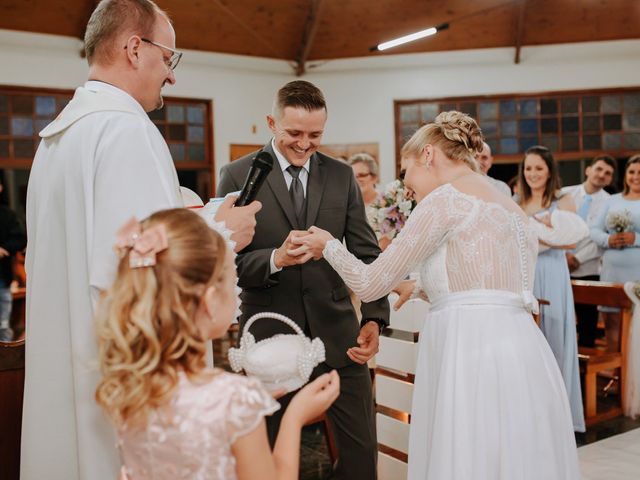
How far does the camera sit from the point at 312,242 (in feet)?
7.25

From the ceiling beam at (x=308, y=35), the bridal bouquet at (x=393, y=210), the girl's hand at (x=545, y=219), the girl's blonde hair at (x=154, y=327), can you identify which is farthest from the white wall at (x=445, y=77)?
the girl's blonde hair at (x=154, y=327)

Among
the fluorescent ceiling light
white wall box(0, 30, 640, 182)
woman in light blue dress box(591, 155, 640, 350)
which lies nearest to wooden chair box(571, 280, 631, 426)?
woman in light blue dress box(591, 155, 640, 350)

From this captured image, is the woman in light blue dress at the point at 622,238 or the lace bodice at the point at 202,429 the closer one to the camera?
the lace bodice at the point at 202,429

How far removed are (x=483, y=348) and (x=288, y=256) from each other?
707mm

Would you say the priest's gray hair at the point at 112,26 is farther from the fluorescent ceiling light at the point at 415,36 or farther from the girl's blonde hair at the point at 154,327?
the fluorescent ceiling light at the point at 415,36

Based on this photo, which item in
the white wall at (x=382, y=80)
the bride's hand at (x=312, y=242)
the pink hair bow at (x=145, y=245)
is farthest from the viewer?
the white wall at (x=382, y=80)

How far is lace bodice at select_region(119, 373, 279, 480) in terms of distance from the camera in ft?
4.02

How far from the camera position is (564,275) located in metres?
4.49

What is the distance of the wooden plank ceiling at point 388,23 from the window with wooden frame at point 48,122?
100cm

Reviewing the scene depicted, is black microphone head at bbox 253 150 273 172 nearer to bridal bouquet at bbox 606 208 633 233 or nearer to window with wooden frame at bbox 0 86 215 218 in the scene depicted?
bridal bouquet at bbox 606 208 633 233

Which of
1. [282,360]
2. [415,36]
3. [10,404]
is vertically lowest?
[10,404]

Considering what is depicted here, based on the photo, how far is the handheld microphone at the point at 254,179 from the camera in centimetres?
190

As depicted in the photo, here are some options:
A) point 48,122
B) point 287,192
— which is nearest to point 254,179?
point 287,192

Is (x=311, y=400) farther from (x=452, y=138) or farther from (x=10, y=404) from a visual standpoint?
(x=10, y=404)
